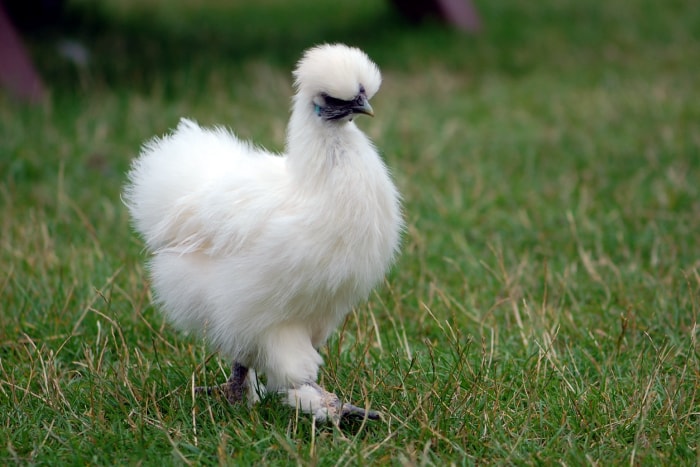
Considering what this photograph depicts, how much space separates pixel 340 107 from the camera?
9.51ft

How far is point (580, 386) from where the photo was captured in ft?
10.8

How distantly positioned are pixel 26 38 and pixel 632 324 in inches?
292

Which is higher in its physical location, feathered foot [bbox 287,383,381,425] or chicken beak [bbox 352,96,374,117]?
chicken beak [bbox 352,96,374,117]

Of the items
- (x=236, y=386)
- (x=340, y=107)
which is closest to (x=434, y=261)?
(x=236, y=386)

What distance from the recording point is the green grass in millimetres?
2945

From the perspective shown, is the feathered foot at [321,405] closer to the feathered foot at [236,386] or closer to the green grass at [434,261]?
the green grass at [434,261]

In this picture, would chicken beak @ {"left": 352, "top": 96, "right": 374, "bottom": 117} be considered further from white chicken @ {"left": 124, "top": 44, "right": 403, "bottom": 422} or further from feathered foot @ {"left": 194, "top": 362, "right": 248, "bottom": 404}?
feathered foot @ {"left": 194, "top": 362, "right": 248, "bottom": 404}

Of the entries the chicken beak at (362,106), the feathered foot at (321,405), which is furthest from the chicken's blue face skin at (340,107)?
the feathered foot at (321,405)

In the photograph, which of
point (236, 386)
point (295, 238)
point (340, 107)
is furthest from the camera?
point (236, 386)

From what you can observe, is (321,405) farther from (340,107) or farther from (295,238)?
(340,107)

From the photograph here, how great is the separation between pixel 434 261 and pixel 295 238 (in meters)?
1.91

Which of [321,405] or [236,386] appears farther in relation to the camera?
[236,386]

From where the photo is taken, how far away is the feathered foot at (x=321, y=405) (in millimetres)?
2947

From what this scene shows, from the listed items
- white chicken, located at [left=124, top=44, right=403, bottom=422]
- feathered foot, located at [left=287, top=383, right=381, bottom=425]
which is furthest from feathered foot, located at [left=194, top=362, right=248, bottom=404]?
feathered foot, located at [left=287, top=383, right=381, bottom=425]
